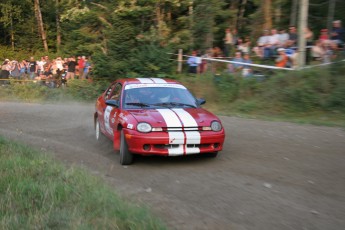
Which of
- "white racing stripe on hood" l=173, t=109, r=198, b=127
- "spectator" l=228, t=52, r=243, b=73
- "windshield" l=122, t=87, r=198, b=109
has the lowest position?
"white racing stripe on hood" l=173, t=109, r=198, b=127

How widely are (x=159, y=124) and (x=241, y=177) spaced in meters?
1.59

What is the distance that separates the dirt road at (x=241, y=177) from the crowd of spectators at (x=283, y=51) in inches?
207

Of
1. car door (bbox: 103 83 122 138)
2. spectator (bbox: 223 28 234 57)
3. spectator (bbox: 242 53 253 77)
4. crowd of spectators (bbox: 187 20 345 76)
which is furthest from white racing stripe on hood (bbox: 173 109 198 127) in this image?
spectator (bbox: 223 28 234 57)

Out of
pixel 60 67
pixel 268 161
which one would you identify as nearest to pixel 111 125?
pixel 268 161

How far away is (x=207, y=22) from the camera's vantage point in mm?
22000

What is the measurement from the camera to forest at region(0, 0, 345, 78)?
21172 mm

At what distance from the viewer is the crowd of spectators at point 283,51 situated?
620 inches

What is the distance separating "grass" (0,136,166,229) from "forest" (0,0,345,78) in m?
14.6

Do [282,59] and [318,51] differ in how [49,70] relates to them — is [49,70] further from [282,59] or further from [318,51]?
[318,51]

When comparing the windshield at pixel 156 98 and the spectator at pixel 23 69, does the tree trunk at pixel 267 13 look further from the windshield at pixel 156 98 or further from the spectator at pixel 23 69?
the spectator at pixel 23 69

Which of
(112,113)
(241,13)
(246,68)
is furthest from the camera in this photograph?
(241,13)

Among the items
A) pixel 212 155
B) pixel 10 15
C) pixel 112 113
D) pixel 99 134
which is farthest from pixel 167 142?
pixel 10 15

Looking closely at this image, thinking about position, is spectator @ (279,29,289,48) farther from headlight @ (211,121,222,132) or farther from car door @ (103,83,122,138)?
headlight @ (211,121,222,132)

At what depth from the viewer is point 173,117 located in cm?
746
